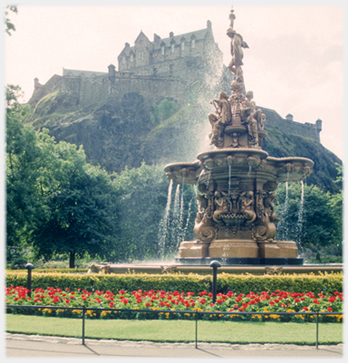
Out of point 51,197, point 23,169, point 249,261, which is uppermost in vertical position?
point 23,169

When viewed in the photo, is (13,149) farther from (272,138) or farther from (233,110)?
(272,138)

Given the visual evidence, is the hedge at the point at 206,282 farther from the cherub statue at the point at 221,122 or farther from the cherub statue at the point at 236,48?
the cherub statue at the point at 236,48

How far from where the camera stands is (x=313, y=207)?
40.0 meters

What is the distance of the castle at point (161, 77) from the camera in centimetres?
8706

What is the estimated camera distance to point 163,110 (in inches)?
3337

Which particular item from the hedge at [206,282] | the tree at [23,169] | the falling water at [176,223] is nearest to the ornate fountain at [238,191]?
the hedge at [206,282]

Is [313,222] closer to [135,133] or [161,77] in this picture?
[135,133]

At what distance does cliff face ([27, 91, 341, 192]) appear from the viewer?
73875 millimetres

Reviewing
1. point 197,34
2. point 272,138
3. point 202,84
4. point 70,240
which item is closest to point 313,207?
point 70,240

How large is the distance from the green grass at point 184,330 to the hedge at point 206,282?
1.77 meters

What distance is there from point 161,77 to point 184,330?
8294 cm

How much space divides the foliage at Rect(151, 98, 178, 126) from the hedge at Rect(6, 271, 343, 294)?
74.3 m

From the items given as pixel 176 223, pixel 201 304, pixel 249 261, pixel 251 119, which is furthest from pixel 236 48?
pixel 176 223

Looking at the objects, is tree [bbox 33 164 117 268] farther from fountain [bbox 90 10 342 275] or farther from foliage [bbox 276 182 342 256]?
fountain [bbox 90 10 342 275]
